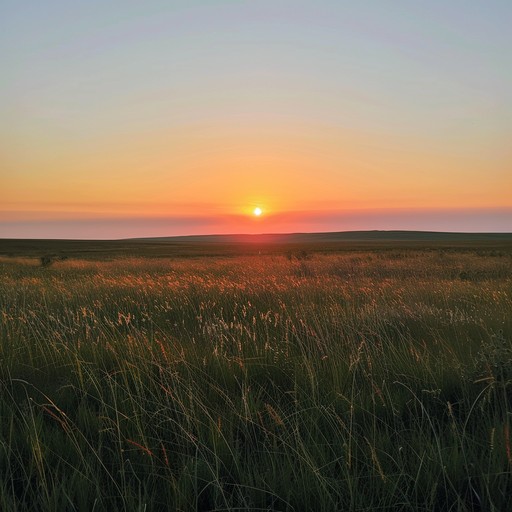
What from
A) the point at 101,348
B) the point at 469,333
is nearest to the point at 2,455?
the point at 101,348

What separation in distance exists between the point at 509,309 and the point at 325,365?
13.8 feet

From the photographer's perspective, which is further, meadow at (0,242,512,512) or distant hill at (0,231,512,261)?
distant hill at (0,231,512,261)

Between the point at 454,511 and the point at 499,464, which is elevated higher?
the point at 499,464

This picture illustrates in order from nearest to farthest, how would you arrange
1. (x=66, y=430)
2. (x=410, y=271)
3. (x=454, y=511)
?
1. (x=454, y=511)
2. (x=66, y=430)
3. (x=410, y=271)

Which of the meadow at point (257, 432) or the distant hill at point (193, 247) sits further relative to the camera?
the distant hill at point (193, 247)

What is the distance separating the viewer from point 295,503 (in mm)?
1948

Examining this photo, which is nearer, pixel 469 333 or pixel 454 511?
pixel 454 511

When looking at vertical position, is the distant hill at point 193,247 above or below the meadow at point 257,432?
above

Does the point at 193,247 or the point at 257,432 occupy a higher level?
the point at 193,247

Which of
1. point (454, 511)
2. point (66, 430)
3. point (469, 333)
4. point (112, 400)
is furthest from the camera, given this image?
point (469, 333)

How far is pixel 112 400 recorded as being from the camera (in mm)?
3041

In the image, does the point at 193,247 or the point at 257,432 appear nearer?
the point at 257,432

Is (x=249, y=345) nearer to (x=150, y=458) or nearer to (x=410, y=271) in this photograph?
(x=150, y=458)

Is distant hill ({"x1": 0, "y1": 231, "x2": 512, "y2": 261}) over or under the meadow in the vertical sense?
over
